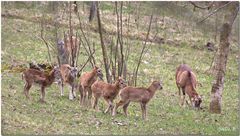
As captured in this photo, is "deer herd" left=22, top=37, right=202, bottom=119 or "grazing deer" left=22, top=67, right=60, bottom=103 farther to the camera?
"grazing deer" left=22, top=67, right=60, bottom=103

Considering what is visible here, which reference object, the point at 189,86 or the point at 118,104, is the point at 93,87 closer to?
the point at 118,104

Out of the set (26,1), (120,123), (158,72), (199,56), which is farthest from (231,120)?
(26,1)

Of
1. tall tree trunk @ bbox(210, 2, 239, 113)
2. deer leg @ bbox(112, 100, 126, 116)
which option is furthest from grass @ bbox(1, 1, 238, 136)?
tall tree trunk @ bbox(210, 2, 239, 113)

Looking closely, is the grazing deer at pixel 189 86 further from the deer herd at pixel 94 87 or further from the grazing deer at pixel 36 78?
the grazing deer at pixel 36 78

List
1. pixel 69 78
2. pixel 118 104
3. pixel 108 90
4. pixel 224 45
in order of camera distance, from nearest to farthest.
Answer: pixel 118 104 < pixel 108 90 < pixel 224 45 < pixel 69 78

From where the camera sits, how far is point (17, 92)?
14.5m

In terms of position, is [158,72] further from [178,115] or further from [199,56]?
[178,115]

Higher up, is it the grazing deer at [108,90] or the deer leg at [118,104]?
the grazing deer at [108,90]

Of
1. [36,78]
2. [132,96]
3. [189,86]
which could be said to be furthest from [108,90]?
[189,86]

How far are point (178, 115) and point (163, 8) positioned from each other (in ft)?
60.0

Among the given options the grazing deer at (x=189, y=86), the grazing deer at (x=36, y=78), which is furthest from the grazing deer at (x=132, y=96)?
the grazing deer at (x=189, y=86)

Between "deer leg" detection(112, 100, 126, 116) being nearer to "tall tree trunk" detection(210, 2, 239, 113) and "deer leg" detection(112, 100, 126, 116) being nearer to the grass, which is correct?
the grass

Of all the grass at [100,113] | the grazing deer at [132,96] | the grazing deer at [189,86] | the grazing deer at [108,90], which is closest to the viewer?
the grass at [100,113]

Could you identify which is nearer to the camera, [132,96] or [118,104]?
[118,104]
